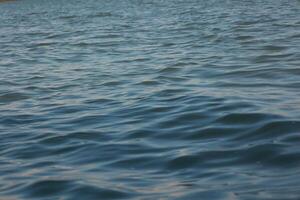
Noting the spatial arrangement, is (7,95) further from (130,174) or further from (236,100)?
(130,174)

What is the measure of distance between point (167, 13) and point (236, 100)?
20.2m

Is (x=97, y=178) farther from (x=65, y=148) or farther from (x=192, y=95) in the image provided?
(x=192, y=95)

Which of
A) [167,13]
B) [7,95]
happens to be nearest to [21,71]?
[7,95]

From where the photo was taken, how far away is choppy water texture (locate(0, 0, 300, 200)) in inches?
238

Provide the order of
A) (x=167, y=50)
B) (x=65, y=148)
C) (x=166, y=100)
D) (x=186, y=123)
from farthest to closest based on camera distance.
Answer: (x=167, y=50), (x=166, y=100), (x=186, y=123), (x=65, y=148)

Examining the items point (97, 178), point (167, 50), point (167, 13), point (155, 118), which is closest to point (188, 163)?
point (97, 178)

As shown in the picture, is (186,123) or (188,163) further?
(186,123)

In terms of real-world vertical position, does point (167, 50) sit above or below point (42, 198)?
below

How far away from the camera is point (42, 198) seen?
586 cm

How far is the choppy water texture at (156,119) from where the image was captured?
605 cm

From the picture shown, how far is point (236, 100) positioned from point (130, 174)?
3.39 metres

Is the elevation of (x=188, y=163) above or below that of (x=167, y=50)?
above

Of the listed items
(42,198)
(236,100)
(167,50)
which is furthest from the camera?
(167,50)

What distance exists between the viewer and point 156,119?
28.5 ft
